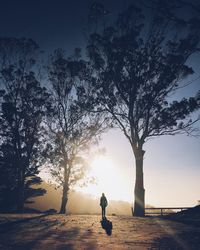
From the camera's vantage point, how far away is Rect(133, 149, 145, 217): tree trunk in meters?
25.4

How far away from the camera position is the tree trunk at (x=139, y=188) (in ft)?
83.4

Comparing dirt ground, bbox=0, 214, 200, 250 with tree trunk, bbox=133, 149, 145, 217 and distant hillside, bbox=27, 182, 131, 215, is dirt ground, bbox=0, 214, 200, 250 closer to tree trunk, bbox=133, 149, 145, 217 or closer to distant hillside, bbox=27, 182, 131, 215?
tree trunk, bbox=133, 149, 145, 217

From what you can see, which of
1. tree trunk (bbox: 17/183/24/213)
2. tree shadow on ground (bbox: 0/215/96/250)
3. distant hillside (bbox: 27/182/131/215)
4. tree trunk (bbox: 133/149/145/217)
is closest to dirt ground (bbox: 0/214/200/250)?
tree shadow on ground (bbox: 0/215/96/250)

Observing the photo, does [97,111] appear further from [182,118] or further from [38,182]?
[38,182]

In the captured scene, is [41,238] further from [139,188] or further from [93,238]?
[139,188]

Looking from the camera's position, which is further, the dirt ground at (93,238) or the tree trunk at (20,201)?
the tree trunk at (20,201)

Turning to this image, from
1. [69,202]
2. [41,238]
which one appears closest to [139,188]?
[41,238]

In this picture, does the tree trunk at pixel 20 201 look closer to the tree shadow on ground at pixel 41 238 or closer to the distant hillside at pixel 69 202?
the tree shadow on ground at pixel 41 238

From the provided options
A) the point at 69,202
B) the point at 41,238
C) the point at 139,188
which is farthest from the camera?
the point at 69,202

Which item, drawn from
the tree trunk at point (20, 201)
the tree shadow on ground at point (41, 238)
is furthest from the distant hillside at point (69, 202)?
the tree shadow on ground at point (41, 238)

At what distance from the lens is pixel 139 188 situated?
2580 cm

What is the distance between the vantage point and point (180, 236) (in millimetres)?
12398

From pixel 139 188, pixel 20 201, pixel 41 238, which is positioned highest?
pixel 139 188

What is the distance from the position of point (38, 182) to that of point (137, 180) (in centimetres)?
2466
